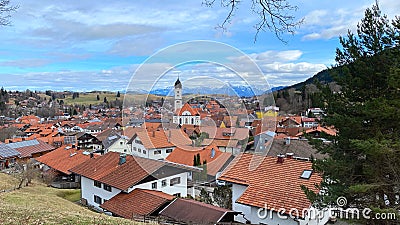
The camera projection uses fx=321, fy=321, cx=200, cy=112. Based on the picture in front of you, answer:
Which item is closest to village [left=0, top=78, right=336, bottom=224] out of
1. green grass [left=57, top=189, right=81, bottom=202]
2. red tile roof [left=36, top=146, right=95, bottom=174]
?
green grass [left=57, top=189, right=81, bottom=202]

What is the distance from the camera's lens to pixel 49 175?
28531 millimetres

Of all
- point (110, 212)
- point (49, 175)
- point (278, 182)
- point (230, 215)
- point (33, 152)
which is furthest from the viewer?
point (33, 152)

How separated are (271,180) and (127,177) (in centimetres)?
890

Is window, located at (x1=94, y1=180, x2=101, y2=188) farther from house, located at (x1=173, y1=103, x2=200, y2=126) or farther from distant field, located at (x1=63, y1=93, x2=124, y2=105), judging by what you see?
distant field, located at (x1=63, y1=93, x2=124, y2=105)

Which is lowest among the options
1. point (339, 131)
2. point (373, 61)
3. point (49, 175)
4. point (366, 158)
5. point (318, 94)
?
point (49, 175)

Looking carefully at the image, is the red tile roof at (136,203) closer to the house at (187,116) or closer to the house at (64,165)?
the house at (187,116)

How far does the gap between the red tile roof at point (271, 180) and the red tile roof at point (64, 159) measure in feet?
61.0

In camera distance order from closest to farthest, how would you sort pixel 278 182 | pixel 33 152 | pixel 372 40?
pixel 372 40
pixel 278 182
pixel 33 152

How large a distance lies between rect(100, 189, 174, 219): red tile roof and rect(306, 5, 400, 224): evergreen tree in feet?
27.9

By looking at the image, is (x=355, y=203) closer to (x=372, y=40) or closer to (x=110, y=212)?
(x=372, y=40)

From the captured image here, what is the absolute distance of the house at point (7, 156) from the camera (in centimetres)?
3680

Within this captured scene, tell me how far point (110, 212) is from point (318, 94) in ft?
41.5

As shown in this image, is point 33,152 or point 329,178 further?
point 33,152

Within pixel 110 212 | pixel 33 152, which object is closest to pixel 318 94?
pixel 110 212
